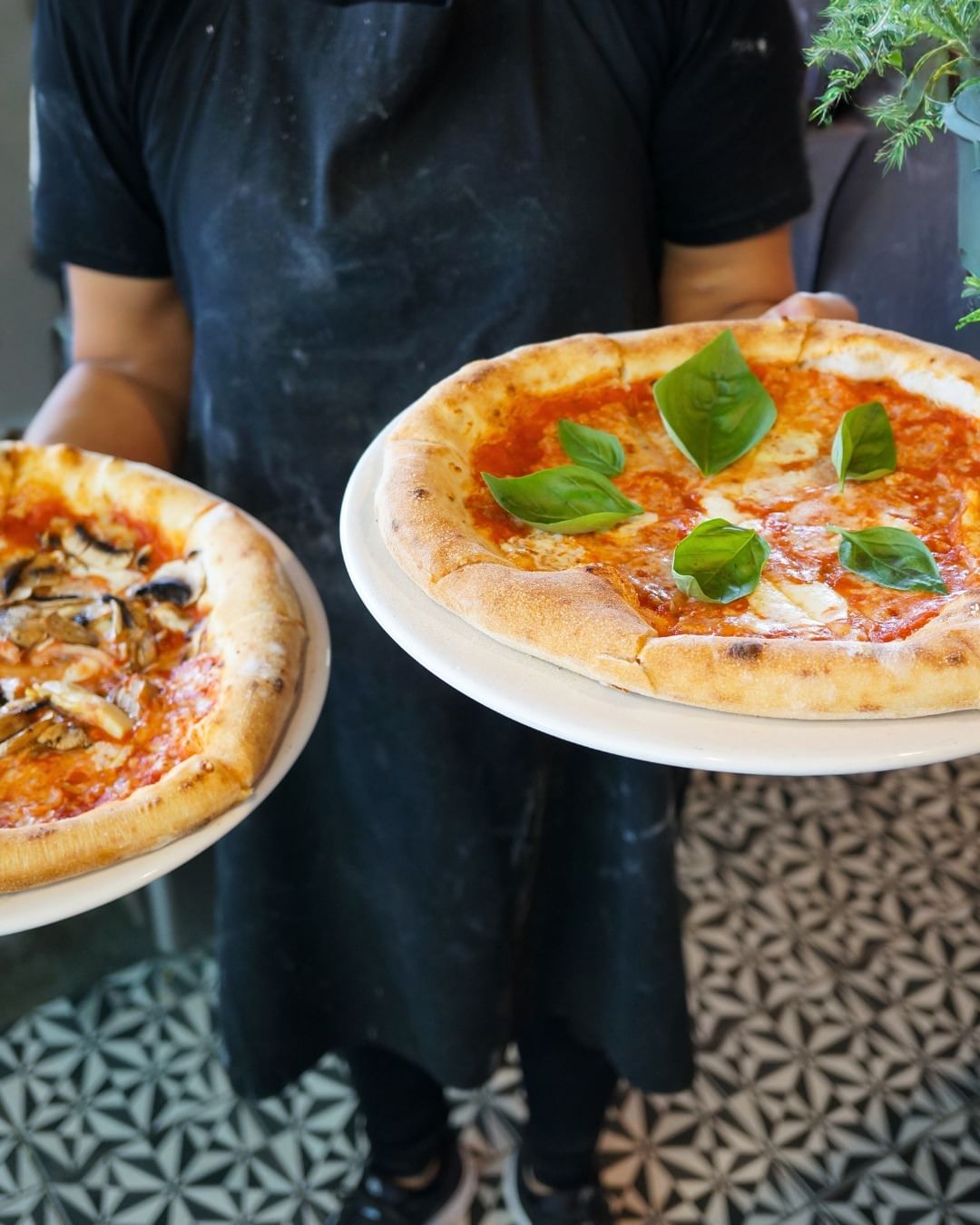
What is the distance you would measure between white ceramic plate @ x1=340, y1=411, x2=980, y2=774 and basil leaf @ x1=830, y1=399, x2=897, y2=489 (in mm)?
350

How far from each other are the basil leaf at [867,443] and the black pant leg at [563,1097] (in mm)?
1112

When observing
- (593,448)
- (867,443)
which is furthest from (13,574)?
(867,443)

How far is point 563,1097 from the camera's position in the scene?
1.88 metres

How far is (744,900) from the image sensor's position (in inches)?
102

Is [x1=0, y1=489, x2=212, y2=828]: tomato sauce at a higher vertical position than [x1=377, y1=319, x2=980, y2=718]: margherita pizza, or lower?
lower

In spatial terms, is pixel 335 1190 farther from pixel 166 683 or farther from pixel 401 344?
pixel 401 344

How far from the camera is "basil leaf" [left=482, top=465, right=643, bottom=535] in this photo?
42.0 inches

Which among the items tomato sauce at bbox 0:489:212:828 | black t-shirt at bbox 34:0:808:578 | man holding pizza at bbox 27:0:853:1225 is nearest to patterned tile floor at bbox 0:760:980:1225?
man holding pizza at bbox 27:0:853:1225

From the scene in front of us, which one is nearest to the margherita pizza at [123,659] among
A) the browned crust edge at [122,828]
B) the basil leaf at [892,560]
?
the browned crust edge at [122,828]

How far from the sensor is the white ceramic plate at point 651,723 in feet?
2.67

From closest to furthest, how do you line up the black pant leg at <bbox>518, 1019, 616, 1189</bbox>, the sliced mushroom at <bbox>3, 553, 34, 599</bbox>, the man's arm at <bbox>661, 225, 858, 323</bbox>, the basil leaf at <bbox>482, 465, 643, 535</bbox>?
the basil leaf at <bbox>482, 465, 643, 535</bbox>, the sliced mushroom at <bbox>3, 553, 34, 599</bbox>, the man's arm at <bbox>661, 225, 858, 323</bbox>, the black pant leg at <bbox>518, 1019, 616, 1189</bbox>

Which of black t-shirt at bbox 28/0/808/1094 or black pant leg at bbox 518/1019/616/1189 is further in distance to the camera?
black pant leg at bbox 518/1019/616/1189

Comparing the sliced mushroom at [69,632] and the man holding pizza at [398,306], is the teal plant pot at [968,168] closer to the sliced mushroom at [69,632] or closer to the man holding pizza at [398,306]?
the man holding pizza at [398,306]

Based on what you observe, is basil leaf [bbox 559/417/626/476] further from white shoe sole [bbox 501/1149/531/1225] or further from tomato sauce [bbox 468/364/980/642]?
white shoe sole [bbox 501/1149/531/1225]
